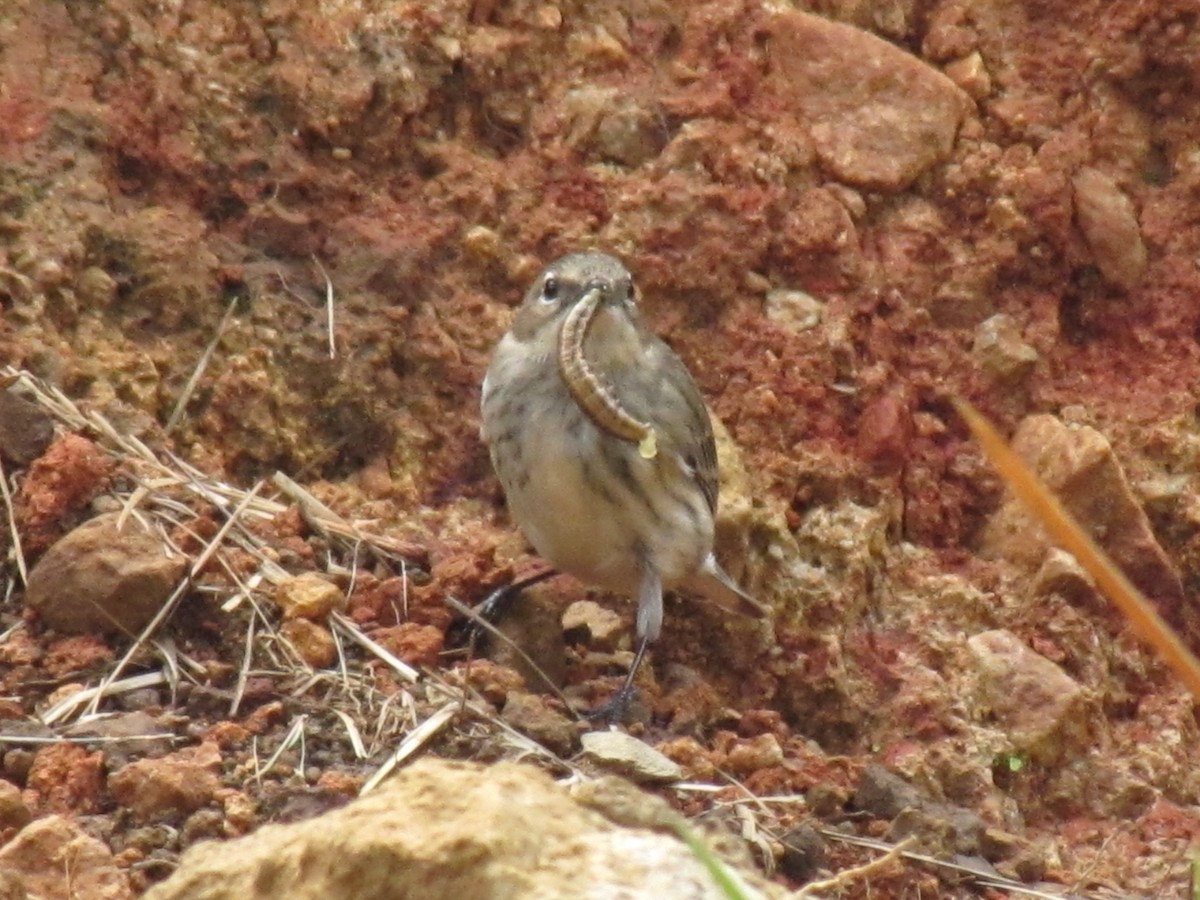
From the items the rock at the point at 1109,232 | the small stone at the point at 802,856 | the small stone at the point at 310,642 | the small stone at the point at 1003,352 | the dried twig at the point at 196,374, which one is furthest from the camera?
the rock at the point at 1109,232

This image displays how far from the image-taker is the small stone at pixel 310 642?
16.4 ft

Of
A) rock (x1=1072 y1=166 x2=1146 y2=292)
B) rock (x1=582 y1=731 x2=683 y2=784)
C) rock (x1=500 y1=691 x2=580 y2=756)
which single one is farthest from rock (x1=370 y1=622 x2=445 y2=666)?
rock (x1=1072 y1=166 x2=1146 y2=292)

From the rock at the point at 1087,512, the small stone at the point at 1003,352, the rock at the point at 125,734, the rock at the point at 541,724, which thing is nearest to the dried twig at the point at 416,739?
the rock at the point at 541,724

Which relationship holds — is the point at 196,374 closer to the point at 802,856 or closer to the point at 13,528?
the point at 13,528

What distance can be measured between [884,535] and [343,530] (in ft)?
6.41

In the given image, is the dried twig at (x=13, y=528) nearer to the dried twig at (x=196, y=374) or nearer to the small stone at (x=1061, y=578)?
the dried twig at (x=196, y=374)

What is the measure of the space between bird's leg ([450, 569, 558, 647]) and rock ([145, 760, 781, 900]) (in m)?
2.34

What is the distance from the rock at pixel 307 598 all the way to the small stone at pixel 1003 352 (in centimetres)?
280

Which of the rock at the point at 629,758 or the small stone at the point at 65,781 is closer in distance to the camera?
the small stone at the point at 65,781

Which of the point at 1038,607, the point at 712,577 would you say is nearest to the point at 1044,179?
the point at 1038,607

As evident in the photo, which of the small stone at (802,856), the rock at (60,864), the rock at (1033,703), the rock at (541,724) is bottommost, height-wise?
the rock at (1033,703)

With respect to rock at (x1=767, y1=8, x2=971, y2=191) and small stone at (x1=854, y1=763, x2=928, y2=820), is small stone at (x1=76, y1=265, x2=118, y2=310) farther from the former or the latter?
small stone at (x1=854, y1=763, x2=928, y2=820)

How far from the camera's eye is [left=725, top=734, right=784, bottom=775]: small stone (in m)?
5.14

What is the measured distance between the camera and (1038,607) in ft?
21.7
